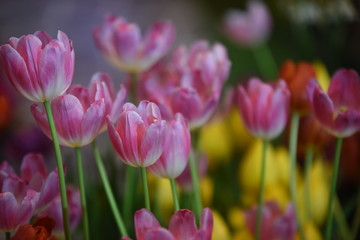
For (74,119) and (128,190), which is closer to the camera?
(74,119)

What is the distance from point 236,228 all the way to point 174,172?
7.5 inches

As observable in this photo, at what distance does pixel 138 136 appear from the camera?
0.29 meters

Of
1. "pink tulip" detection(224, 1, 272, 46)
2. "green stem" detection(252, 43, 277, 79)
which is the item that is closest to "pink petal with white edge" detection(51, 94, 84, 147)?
"pink tulip" detection(224, 1, 272, 46)

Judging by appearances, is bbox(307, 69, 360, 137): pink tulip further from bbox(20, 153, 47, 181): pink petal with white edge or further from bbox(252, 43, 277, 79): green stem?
bbox(252, 43, 277, 79): green stem

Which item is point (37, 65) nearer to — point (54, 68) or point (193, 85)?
point (54, 68)

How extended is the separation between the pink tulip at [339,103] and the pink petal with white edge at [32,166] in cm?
16

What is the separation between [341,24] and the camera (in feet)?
1.97

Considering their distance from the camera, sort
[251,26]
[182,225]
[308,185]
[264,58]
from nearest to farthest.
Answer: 1. [182,225]
2. [308,185]
3. [251,26]
4. [264,58]

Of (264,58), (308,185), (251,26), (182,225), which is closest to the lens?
(182,225)

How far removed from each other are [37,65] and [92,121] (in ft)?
0.13

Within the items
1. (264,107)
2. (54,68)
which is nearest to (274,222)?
Result: (264,107)

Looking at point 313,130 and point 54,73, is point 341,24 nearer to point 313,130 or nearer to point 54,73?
point 313,130

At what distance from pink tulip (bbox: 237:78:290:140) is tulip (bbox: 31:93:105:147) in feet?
0.32

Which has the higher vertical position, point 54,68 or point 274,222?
point 54,68
